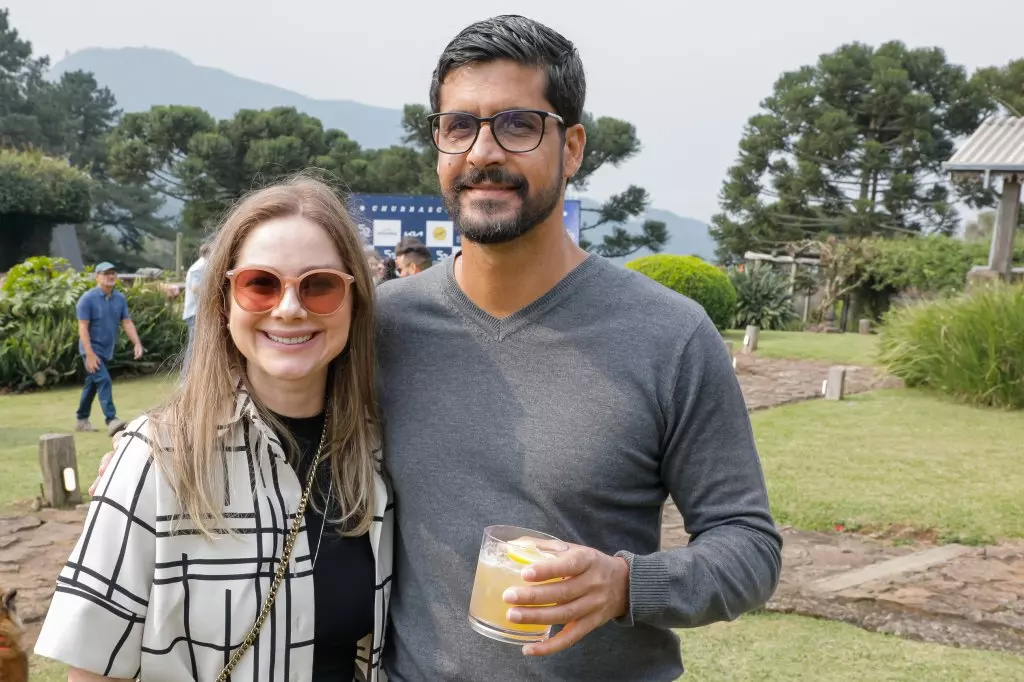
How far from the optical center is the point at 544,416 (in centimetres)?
160

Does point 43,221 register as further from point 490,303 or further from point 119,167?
point 490,303

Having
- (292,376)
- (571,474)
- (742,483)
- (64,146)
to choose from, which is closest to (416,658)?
(571,474)

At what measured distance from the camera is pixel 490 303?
1.73 m

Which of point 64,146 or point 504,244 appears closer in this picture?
point 504,244

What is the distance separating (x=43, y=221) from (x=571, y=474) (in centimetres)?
2307

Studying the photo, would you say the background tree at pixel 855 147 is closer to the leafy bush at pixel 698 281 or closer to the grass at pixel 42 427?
the leafy bush at pixel 698 281

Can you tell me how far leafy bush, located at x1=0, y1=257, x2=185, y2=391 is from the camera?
10602mm

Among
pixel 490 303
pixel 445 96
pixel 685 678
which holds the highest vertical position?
pixel 445 96

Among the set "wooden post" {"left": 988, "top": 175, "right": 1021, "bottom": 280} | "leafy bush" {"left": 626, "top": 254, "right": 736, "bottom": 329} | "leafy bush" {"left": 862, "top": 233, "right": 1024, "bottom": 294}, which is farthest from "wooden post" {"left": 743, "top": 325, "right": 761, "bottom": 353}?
"leafy bush" {"left": 862, "top": 233, "right": 1024, "bottom": 294}

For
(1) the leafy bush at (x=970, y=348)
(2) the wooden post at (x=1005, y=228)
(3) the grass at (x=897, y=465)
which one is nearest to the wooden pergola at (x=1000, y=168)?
(2) the wooden post at (x=1005, y=228)

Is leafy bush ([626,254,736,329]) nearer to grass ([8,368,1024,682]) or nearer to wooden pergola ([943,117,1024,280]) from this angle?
wooden pergola ([943,117,1024,280])

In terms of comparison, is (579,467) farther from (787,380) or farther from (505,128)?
(787,380)

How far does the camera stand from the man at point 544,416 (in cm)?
157

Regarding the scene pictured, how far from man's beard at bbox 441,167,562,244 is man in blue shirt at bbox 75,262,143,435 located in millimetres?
6970
